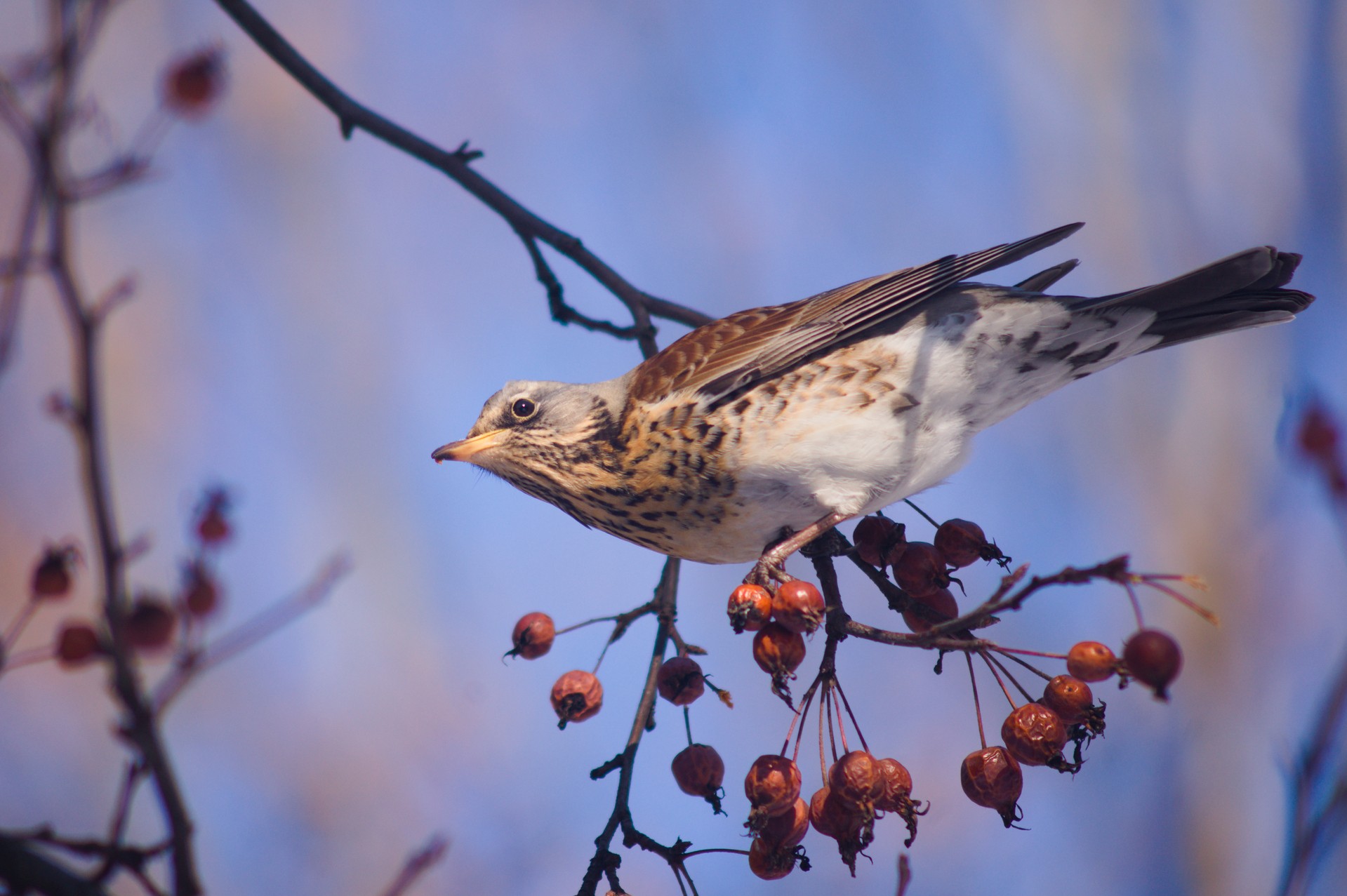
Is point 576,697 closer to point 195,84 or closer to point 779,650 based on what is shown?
point 779,650

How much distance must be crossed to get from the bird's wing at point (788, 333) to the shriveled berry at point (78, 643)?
2474 mm

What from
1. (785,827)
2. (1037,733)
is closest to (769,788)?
(785,827)

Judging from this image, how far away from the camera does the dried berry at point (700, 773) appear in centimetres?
295

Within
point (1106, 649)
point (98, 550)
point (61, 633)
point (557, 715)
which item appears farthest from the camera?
point (557, 715)

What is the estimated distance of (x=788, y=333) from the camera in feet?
13.4

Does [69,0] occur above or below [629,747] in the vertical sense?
above

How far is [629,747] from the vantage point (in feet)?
9.13

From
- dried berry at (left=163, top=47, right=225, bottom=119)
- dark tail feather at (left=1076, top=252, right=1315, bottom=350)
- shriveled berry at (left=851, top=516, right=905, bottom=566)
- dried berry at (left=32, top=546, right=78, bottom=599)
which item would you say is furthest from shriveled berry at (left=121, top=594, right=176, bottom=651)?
dark tail feather at (left=1076, top=252, right=1315, bottom=350)

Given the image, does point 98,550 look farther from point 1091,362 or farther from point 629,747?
point 1091,362

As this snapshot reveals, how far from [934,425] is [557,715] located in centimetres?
180

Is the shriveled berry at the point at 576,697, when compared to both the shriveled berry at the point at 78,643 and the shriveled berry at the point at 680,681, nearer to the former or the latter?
the shriveled berry at the point at 680,681

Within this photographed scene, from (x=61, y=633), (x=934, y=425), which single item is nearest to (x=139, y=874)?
(x=61, y=633)

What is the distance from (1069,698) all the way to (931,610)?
1.89ft

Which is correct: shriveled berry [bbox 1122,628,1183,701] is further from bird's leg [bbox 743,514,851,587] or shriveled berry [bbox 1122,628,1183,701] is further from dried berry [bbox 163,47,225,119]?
dried berry [bbox 163,47,225,119]
